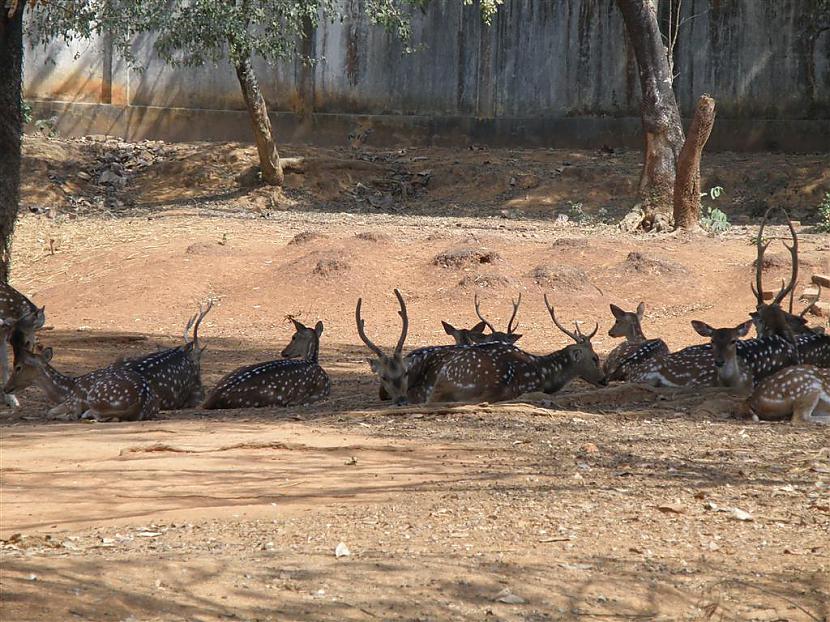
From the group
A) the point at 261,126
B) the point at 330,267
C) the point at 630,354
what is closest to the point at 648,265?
the point at 330,267

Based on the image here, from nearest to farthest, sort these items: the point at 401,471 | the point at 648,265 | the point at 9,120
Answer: the point at 401,471 → the point at 9,120 → the point at 648,265

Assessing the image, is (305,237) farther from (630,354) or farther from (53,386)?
(53,386)

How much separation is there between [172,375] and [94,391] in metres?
0.79

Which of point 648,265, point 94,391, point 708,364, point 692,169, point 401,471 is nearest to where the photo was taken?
point 401,471

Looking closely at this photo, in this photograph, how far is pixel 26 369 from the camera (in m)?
9.13

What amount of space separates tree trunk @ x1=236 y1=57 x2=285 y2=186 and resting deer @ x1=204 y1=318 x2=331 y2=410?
11.4 m

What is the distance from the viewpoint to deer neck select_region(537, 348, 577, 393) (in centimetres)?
998

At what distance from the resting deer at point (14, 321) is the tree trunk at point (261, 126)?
395 inches

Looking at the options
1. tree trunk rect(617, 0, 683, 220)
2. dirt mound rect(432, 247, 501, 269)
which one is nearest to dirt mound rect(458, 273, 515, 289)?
dirt mound rect(432, 247, 501, 269)

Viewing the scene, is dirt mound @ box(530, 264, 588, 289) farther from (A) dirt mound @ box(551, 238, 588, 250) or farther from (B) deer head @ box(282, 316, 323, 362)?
(B) deer head @ box(282, 316, 323, 362)

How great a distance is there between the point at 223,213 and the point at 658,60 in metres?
7.13

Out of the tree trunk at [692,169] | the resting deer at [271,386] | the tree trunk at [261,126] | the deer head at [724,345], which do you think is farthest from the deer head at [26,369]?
the tree trunk at [261,126]

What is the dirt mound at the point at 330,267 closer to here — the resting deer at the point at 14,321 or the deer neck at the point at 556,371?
the resting deer at the point at 14,321

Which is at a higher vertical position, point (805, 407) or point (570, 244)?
point (570, 244)
